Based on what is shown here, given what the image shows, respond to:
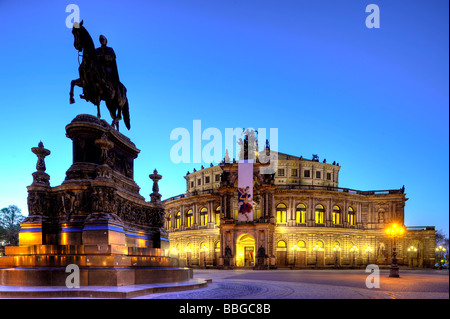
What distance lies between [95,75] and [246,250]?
51.8 meters

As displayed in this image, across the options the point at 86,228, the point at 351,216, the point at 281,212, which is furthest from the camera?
the point at 351,216

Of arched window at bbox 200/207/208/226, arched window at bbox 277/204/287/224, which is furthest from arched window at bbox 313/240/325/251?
arched window at bbox 200/207/208/226

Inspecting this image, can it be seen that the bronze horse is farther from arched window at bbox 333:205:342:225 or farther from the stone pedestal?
arched window at bbox 333:205:342:225

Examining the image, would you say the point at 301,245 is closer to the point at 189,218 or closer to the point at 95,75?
the point at 189,218

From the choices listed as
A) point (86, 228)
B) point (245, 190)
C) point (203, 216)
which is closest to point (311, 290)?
point (86, 228)

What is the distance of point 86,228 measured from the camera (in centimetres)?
1253

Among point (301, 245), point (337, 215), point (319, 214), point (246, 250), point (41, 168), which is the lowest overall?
point (246, 250)

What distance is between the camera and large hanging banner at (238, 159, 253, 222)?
55.2 m

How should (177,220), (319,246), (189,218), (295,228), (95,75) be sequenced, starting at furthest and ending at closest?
(177,220) → (189,218) → (319,246) → (295,228) → (95,75)

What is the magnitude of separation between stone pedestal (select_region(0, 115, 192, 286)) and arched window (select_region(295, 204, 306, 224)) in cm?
4989

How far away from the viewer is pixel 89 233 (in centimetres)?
1245

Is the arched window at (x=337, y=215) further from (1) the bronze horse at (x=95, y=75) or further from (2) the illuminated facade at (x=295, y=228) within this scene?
(1) the bronze horse at (x=95, y=75)

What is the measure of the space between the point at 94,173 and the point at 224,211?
1870 inches
